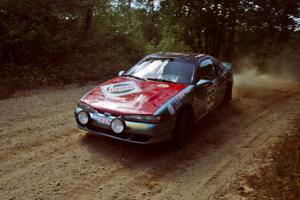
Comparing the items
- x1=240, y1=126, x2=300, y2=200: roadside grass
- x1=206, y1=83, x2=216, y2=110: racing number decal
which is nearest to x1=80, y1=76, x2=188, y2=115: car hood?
x1=206, y1=83, x2=216, y2=110: racing number decal

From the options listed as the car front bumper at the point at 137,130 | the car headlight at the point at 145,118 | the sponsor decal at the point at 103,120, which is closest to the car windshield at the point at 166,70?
the car front bumper at the point at 137,130

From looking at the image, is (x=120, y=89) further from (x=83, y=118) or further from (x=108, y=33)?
(x=108, y=33)

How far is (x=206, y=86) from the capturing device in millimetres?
6828

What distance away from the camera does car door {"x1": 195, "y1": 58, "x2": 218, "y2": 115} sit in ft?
21.5

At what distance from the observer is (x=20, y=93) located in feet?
29.6

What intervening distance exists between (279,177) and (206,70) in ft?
10.0

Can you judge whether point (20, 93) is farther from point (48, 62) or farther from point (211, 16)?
point (211, 16)

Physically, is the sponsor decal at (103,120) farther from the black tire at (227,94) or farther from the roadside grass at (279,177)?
the black tire at (227,94)

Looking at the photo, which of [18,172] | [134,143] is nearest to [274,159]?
[134,143]

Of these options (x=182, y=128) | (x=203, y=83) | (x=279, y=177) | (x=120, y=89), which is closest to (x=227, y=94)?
(x=203, y=83)

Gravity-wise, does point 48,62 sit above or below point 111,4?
below

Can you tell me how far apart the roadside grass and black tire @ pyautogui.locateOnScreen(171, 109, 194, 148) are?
4.45 feet

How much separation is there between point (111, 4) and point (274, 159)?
13491 mm

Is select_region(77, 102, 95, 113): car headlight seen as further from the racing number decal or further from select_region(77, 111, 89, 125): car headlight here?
the racing number decal
